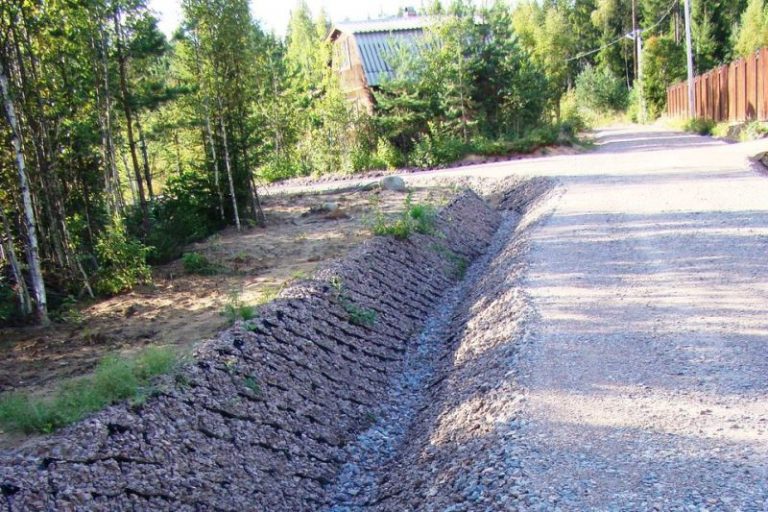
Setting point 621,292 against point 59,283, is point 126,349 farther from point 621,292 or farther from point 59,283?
point 621,292

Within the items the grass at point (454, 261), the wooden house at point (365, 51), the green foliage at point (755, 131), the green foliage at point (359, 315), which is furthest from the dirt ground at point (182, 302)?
the wooden house at point (365, 51)

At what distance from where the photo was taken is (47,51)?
8.64m

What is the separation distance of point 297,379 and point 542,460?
2677 mm

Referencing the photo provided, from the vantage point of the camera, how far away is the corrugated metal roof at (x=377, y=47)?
29484 mm

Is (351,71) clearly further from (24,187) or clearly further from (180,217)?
(24,187)

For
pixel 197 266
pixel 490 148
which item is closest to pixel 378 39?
pixel 490 148

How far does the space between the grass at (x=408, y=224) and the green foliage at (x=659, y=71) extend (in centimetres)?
4038

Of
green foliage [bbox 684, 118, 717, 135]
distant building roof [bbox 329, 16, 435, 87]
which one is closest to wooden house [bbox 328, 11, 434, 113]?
distant building roof [bbox 329, 16, 435, 87]

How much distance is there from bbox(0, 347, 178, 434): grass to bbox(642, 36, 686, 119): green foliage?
4816 cm

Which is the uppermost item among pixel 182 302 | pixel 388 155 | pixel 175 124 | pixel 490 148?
pixel 175 124

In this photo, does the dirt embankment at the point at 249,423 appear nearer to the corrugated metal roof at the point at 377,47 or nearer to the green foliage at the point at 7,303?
the green foliage at the point at 7,303

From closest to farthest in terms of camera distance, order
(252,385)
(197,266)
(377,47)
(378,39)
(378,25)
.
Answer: (252,385) → (197,266) → (377,47) → (378,39) → (378,25)

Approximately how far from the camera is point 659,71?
4744 centimetres

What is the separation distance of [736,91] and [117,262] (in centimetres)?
2608
